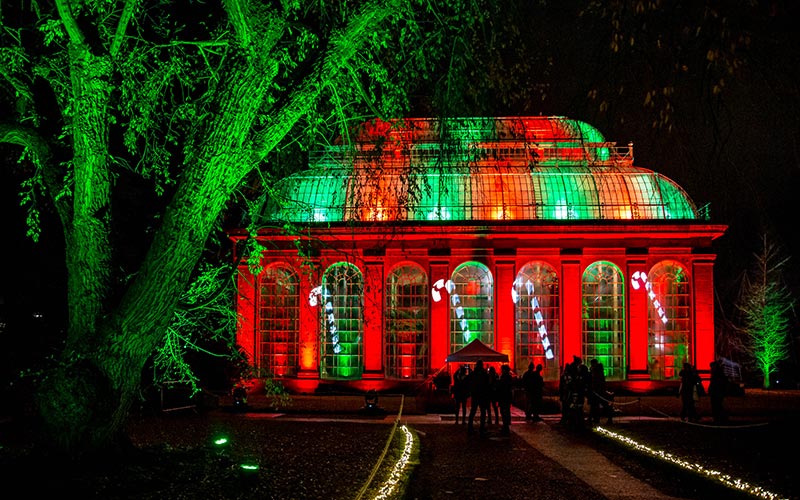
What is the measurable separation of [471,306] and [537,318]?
334 cm

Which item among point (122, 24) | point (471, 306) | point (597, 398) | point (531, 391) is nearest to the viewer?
point (122, 24)

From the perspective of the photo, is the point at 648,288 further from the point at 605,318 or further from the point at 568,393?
the point at 568,393

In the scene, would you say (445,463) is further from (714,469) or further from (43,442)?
(43,442)

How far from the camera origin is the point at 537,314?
41.4m

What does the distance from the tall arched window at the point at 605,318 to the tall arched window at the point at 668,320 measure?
56.3 inches

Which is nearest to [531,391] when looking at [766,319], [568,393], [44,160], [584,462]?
[568,393]

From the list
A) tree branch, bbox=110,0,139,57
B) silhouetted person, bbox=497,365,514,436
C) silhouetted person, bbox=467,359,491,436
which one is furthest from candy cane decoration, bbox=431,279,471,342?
tree branch, bbox=110,0,139,57

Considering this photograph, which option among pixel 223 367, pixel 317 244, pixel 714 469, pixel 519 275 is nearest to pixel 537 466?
pixel 714 469

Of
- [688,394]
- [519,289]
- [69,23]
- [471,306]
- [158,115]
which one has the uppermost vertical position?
[69,23]

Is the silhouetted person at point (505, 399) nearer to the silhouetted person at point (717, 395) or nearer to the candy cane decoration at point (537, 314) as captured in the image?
the silhouetted person at point (717, 395)

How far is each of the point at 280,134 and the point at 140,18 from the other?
3330mm

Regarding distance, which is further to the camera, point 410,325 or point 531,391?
point 410,325

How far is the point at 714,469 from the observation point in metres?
13.5

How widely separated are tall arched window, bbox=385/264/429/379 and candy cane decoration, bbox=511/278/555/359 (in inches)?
178
